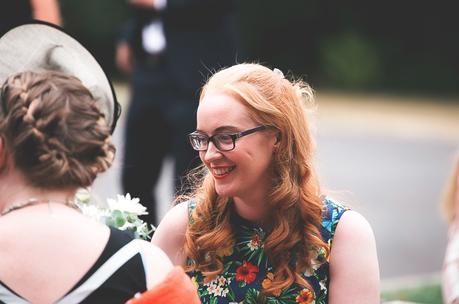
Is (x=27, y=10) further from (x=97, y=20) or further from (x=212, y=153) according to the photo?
(x=97, y=20)

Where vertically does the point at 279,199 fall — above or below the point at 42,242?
below

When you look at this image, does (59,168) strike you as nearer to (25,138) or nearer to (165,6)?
(25,138)

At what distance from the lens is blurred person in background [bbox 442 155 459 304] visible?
344 centimetres

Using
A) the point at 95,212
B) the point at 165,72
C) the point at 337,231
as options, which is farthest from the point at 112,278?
the point at 165,72

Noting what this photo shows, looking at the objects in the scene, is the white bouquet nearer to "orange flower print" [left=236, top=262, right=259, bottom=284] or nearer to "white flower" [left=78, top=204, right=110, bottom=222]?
"white flower" [left=78, top=204, right=110, bottom=222]

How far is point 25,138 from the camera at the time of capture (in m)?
2.25

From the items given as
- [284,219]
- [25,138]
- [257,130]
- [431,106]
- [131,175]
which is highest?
[25,138]

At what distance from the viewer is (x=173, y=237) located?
318 cm

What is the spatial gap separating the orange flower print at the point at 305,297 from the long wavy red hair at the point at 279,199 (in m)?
0.03

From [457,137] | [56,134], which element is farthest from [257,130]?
[457,137]

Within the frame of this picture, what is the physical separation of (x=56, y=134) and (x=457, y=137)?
13.9 meters

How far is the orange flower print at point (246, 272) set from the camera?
10.1 ft

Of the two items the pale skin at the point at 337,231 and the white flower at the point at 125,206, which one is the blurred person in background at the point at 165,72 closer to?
the white flower at the point at 125,206

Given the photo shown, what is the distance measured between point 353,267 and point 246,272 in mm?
353
